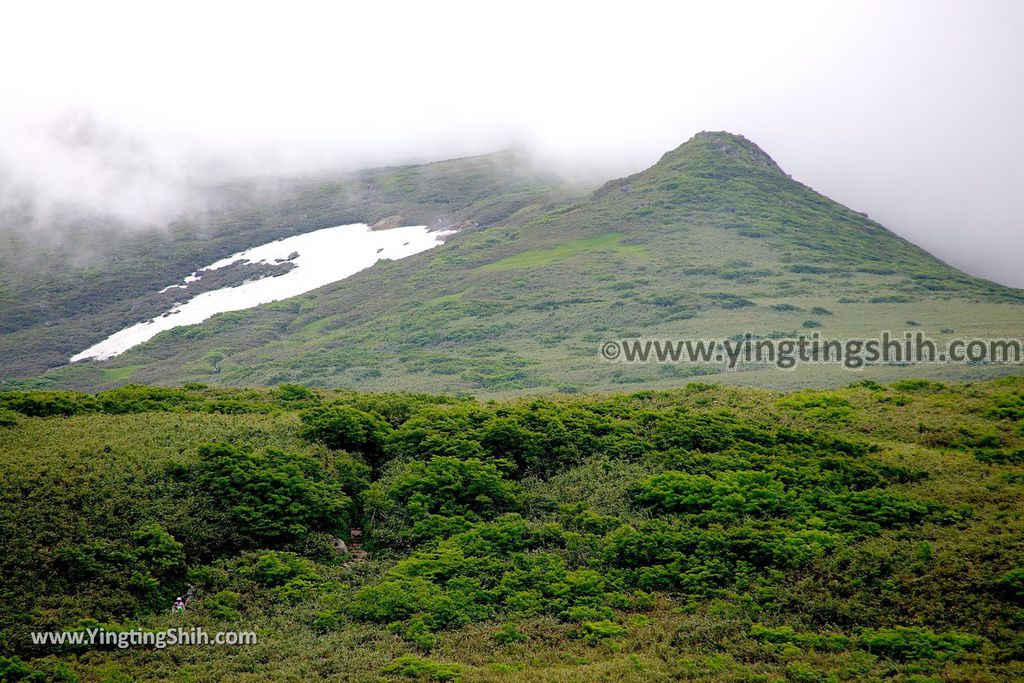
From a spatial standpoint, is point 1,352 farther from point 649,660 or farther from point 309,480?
point 649,660

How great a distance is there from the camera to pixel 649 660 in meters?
14.0

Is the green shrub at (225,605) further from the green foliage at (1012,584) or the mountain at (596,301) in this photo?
the mountain at (596,301)

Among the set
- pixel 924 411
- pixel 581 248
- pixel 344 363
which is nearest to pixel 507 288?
pixel 581 248

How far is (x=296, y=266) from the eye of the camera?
11094 cm

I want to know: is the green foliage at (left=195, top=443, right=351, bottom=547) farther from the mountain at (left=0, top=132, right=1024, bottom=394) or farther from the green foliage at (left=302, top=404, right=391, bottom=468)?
the mountain at (left=0, top=132, right=1024, bottom=394)

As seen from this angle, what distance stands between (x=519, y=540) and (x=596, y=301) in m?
57.3

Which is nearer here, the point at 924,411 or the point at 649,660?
the point at 649,660

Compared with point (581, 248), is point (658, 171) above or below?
above

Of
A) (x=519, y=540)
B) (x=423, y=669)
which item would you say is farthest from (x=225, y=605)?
(x=519, y=540)

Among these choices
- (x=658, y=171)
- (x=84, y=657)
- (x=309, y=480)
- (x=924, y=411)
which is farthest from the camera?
(x=658, y=171)

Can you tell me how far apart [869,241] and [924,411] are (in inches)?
2719

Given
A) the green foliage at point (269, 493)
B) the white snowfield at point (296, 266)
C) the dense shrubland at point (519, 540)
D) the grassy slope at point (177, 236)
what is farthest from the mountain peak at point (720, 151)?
the green foliage at point (269, 493)

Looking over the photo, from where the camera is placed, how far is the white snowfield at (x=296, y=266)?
9412 cm

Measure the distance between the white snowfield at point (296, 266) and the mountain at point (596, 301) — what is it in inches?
140
